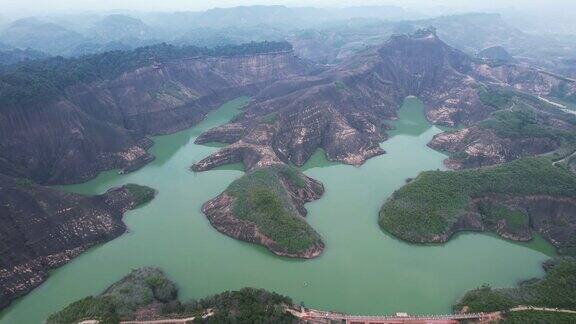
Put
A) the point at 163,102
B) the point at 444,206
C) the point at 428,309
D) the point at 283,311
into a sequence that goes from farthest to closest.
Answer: the point at 163,102 < the point at 444,206 < the point at 428,309 < the point at 283,311

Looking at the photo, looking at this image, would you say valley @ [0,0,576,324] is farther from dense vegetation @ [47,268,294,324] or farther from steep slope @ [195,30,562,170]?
steep slope @ [195,30,562,170]

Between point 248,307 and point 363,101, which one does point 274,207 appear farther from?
point 363,101

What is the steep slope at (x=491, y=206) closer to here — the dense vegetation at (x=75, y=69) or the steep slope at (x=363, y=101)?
the steep slope at (x=363, y=101)

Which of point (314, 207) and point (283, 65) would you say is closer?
point (314, 207)

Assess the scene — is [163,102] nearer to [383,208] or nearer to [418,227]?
[383,208]

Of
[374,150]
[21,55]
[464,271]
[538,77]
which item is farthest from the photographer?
[21,55]

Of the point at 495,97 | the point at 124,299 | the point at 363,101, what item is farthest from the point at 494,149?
the point at 124,299

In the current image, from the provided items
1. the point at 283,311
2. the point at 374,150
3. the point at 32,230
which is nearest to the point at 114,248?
the point at 32,230
